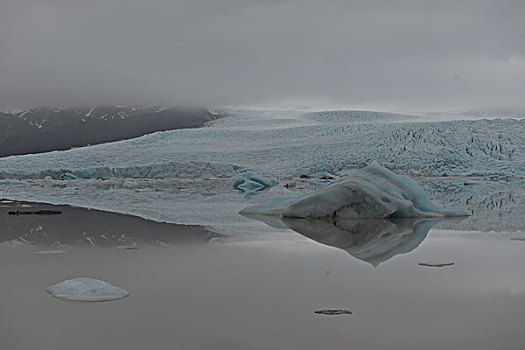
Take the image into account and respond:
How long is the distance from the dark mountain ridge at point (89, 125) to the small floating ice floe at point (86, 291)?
32452 millimetres

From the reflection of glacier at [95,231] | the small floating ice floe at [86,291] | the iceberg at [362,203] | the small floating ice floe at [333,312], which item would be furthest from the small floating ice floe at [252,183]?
the small floating ice floe at [333,312]

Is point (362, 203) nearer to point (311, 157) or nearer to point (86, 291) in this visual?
point (86, 291)

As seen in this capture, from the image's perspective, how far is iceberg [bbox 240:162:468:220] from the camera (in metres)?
4.53

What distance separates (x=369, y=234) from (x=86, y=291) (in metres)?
2.08

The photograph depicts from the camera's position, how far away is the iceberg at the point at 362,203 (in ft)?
14.9

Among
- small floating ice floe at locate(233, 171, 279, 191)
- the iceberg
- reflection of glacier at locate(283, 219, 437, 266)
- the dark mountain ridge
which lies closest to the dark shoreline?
reflection of glacier at locate(283, 219, 437, 266)

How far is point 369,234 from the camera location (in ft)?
11.8

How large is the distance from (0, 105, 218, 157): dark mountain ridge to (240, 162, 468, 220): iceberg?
2981cm

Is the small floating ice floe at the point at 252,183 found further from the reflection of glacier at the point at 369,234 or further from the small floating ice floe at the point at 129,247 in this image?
the small floating ice floe at the point at 129,247

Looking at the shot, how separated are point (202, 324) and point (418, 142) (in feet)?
55.8

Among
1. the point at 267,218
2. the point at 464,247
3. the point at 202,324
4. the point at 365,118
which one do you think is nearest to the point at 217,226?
the point at 267,218

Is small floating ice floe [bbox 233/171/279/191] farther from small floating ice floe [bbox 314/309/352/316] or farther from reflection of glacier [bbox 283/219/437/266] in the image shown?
small floating ice floe [bbox 314/309/352/316]

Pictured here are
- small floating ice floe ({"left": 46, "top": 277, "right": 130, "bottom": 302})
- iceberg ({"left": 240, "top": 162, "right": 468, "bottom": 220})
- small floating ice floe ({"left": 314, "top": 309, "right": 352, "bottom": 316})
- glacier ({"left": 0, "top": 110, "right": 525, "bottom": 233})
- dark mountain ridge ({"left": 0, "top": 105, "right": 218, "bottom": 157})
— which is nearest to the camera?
small floating ice floe ({"left": 314, "top": 309, "right": 352, "bottom": 316})

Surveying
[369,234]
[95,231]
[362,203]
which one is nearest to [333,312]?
[369,234]
